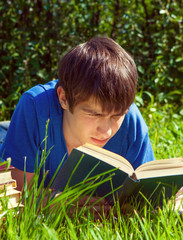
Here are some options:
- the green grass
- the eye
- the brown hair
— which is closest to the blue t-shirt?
the brown hair

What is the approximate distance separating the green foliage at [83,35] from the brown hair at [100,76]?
1948 mm

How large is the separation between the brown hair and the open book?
28 cm

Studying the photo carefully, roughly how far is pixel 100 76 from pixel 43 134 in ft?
1.73

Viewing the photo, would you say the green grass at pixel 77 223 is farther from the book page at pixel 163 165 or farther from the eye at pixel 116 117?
the eye at pixel 116 117

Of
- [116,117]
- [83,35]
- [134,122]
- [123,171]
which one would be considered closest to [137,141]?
[134,122]

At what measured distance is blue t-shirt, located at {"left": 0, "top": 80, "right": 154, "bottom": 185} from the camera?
6.76ft

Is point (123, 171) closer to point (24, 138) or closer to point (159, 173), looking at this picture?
point (159, 173)

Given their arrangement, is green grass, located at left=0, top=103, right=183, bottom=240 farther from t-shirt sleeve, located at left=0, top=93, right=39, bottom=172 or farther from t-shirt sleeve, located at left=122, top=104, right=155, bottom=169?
t-shirt sleeve, located at left=122, top=104, right=155, bottom=169

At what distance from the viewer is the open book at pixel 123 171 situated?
62.2 inches

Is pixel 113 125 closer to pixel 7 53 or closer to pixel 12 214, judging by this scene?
pixel 12 214

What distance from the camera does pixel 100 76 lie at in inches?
69.9

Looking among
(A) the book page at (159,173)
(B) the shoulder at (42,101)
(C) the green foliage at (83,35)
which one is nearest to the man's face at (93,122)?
(B) the shoulder at (42,101)

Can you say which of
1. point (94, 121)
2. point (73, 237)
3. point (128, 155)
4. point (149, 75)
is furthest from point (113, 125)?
point (149, 75)

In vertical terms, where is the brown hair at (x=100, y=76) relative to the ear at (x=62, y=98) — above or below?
above
